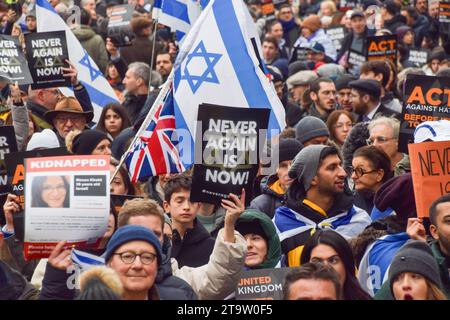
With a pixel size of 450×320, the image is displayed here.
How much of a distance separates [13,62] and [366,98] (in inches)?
133

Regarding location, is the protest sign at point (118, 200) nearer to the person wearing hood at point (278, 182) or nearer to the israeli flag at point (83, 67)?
the person wearing hood at point (278, 182)

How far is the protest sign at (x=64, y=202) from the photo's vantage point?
7.25m

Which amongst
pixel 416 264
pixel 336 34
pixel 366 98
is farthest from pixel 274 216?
pixel 336 34

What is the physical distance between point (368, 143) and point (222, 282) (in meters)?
3.34

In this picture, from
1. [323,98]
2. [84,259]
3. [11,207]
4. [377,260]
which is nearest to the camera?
[84,259]

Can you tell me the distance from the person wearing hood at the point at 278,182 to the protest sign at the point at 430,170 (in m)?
1.23

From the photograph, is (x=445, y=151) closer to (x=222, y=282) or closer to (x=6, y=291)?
(x=222, y=282)

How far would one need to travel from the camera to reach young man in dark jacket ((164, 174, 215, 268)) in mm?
8797

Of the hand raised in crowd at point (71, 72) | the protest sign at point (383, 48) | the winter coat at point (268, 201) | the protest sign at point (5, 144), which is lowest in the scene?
the winter coat at point (268, 201)

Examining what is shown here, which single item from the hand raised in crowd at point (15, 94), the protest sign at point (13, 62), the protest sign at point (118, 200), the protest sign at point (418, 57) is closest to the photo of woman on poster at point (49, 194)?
the protest sign at point (118, 200)

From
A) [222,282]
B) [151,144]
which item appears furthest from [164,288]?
[151,144]

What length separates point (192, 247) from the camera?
348 inches

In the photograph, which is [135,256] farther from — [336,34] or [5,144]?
[336,34]
